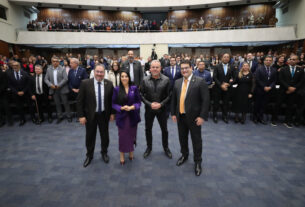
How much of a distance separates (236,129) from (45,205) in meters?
4.55

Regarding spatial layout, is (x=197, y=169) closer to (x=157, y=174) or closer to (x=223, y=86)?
(x=157, y=174)

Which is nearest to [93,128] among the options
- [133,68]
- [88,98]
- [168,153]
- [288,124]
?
[88,98]

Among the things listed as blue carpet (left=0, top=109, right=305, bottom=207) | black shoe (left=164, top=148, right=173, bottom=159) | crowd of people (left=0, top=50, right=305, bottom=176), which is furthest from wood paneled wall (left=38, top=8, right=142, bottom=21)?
black shoe (left=164, top=148, right=173, bottom=159)

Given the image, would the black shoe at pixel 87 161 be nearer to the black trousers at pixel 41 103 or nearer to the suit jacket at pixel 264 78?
the black trousers at pixel 41 103

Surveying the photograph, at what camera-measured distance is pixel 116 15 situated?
2031 cm

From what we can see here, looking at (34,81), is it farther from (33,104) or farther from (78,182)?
(78,182)

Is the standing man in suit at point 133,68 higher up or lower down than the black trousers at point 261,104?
higher up

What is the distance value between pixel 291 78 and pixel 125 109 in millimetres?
4870

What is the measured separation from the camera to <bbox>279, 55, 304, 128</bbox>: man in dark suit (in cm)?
487

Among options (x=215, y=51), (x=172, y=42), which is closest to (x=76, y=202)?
(x=172, y=42)

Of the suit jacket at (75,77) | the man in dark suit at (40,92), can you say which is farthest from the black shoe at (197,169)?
the man in dark suit at (40,92)

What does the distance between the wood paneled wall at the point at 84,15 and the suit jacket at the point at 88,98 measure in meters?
19.7

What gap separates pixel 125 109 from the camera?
2.95 m

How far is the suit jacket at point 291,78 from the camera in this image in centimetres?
487
